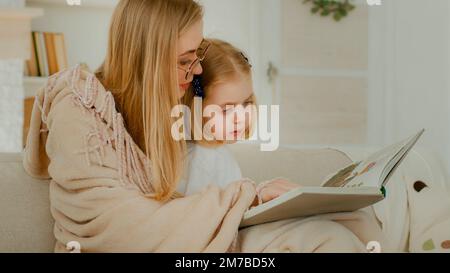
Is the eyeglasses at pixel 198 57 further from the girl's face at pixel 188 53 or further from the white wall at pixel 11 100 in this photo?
the white wall at pixel 11 100

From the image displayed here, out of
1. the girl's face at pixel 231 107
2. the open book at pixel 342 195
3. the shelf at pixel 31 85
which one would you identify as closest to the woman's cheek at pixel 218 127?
the girl's face at pixel 231 107

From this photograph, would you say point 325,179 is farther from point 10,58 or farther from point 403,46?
point 10,58

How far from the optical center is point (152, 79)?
1041 mm

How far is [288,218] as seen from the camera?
0.95m

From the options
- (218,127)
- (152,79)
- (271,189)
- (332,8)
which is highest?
(332,8)

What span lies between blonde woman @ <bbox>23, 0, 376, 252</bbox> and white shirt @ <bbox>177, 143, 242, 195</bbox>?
3 cm

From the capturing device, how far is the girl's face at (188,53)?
106cm

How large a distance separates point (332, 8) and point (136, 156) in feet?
1.86

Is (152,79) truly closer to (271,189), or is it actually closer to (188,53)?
(188,53)

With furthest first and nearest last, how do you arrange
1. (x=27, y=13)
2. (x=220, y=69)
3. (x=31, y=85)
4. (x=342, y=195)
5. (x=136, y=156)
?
(x=31, y=85), (x=27, y=13), (x=220, y=69), (x=136, y=156), (x=342, y=195)

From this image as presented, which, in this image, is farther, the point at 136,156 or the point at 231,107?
the point at 231,107

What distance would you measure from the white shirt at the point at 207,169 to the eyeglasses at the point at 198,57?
0.14 metres

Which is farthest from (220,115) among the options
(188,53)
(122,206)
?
(122,206)

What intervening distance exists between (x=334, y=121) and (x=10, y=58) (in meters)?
0.95
